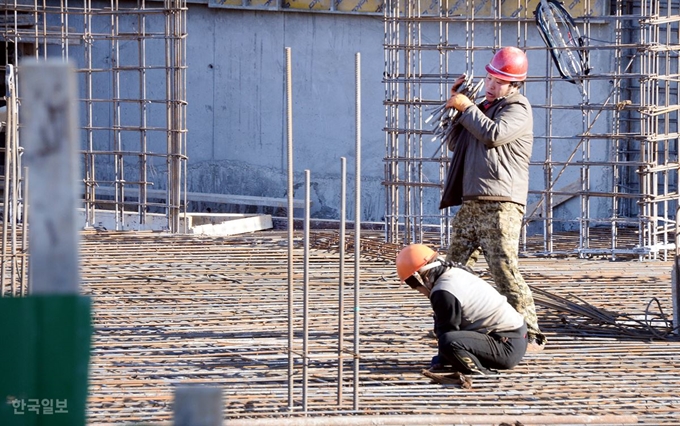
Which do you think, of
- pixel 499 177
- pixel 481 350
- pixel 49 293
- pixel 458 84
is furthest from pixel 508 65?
pixel 49 293

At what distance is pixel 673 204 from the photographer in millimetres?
12273

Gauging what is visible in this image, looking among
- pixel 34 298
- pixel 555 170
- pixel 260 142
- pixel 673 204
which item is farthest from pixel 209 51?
pixel 34 298

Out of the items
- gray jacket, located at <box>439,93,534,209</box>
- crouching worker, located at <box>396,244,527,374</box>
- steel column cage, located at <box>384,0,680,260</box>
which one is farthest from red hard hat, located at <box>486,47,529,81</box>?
steel column cage, located at <box>384,0,680,260</box>

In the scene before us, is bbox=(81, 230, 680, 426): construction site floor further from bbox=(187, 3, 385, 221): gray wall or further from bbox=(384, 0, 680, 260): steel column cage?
bbox=(187, 3, 385, 221): gray wall

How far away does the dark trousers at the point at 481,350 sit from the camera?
5.12 m

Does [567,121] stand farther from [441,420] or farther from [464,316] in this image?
[441,420]

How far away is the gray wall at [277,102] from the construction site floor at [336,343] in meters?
4.18

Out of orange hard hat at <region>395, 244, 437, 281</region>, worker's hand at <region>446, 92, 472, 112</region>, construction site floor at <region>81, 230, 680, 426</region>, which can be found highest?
worker's hand at <region>446, 92, 472, 112</region>

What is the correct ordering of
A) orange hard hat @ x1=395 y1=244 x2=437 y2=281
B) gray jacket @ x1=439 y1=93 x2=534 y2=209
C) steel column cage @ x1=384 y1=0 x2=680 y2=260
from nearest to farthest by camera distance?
orange hard hat @ x1=395 y1=244 x2=437 y2=281 → gray jacket @ x1=439 y1=93 x2=534 y2=209 → steel column cage @ x1=384 y1=0 x2=680 y2=260

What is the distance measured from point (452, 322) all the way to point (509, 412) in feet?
2.02

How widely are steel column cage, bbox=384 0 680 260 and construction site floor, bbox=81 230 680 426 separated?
2.57 ft

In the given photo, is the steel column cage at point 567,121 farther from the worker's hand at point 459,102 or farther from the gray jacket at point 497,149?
the worker's hand at point 459,102

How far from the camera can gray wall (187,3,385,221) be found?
518 inches

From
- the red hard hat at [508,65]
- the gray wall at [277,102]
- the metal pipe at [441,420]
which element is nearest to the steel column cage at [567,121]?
the gray wall at [277,102]
